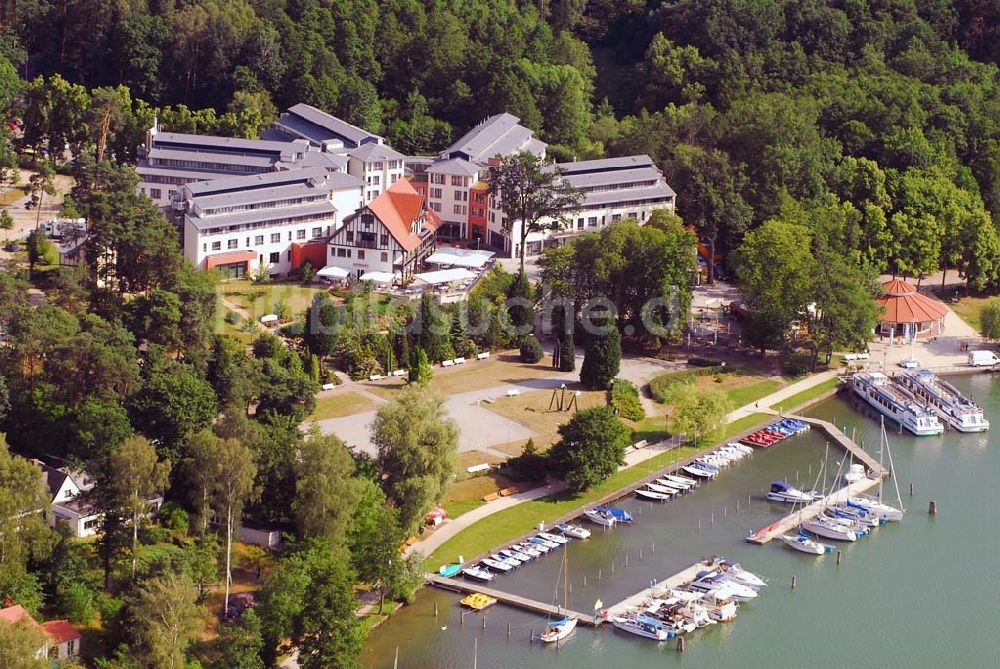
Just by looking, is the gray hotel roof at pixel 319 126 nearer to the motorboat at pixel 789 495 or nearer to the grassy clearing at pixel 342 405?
the grassy clearing at pixel 342 405

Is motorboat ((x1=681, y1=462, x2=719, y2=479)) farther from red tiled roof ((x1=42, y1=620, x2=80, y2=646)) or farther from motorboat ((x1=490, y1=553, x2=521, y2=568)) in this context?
red tiled roof ((x1=42, y1=620, x2=80, y2=646))

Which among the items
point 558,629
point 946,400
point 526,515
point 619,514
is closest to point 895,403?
point 946,400

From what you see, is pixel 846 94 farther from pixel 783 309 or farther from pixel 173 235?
pixel 173 235

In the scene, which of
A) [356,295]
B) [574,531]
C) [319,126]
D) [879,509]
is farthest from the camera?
[319,126]

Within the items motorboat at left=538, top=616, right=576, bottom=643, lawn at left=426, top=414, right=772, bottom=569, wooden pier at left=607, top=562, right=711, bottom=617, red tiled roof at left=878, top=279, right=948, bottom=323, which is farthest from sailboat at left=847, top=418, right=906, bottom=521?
red tiled roof at left=878, top=279, right=948, bottom=323

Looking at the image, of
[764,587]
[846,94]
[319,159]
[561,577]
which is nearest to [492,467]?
[561,577]

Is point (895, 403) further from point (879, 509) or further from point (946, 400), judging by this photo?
point (879, 509)
